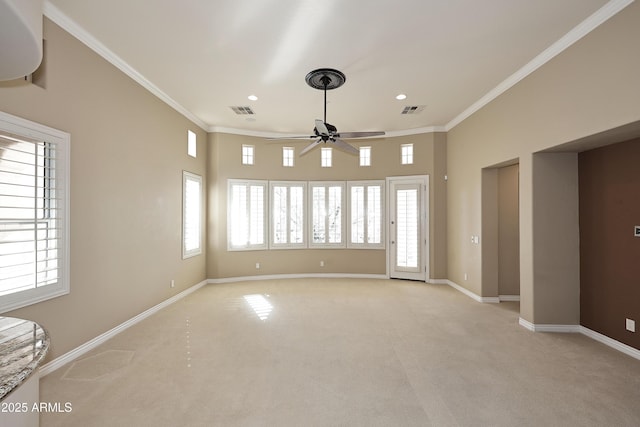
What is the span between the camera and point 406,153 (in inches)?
283

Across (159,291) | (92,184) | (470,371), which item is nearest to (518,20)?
(470,371)

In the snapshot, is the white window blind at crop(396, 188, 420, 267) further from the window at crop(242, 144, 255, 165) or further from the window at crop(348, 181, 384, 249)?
the window at crop(242, 144, 255, 165)

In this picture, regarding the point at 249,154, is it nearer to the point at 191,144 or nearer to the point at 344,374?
the point at 191,144

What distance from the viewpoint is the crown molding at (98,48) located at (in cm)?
296

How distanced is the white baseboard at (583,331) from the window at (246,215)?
506 centimetres

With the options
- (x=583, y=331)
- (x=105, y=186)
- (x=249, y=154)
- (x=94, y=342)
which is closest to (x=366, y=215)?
(x=249, y=154)

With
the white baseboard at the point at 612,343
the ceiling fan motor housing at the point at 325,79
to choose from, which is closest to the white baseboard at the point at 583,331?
the white baseboard at the point at 612,343

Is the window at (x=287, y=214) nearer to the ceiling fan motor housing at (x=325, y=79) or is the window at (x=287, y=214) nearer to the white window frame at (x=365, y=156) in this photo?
the white window frame at (x=365, y=156)

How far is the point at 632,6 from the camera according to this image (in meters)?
2.74

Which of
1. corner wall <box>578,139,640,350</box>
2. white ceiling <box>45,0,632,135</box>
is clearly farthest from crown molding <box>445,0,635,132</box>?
corner wall <box>578,139,640,350</box>

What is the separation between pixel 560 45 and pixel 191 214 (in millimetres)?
6012

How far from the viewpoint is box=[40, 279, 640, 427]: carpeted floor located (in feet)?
7.73

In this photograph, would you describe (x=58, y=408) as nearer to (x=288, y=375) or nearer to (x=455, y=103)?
(x=288, y=375)

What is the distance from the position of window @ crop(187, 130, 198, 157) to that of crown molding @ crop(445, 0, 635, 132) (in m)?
5.21
